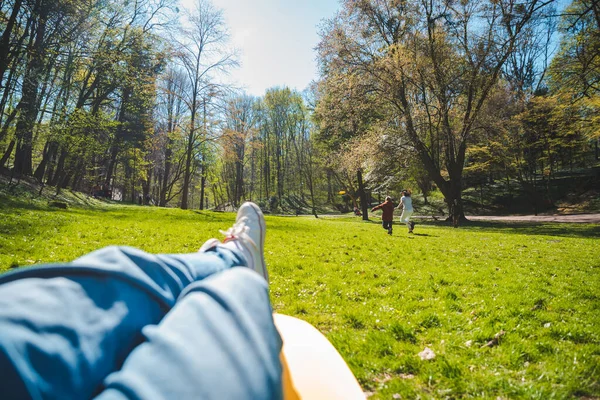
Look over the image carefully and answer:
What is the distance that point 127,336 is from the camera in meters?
0.90

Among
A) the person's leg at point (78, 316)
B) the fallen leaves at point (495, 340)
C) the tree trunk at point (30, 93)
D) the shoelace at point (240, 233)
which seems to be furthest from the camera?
the tree trunk at point (30, 93)

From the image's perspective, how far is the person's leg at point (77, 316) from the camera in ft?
2.18

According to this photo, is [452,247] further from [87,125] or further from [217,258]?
[87,125]

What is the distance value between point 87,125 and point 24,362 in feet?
59.8

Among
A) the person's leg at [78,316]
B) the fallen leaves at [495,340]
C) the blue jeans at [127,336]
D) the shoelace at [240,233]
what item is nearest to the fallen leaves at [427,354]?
the fallen leaves at [495,340]

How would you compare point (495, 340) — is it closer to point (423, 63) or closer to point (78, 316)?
point (78, 316)

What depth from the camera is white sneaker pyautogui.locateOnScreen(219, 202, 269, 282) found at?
80.6 inches

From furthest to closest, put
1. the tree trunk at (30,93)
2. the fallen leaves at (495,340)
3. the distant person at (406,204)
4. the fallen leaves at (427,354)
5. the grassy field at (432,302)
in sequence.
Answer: the distant person at (406,204) < the tree trunk at (30,93) < the fallen leaves at (495,340) < the fallen leaves at (427,354) < the grassy field at (432,302)

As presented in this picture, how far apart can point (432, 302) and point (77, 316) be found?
4818mm

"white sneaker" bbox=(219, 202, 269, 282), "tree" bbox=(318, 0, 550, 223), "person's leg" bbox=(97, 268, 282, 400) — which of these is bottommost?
"person's leg" bbox=(97, 268, 282, 400)

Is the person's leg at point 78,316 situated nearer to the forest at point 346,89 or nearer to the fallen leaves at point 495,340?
the fallen leaves at point 495,340

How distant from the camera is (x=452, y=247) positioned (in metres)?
10.1

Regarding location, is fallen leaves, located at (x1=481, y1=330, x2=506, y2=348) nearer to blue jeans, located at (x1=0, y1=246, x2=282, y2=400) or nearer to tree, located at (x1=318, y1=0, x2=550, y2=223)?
blue jeans, located at (x1=0, y1=246, x2=282, y2=400)

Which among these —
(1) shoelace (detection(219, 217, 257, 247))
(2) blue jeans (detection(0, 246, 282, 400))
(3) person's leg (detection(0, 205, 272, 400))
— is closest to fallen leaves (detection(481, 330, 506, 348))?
(1) shoelace (detection(219, 217, 257, 247))
